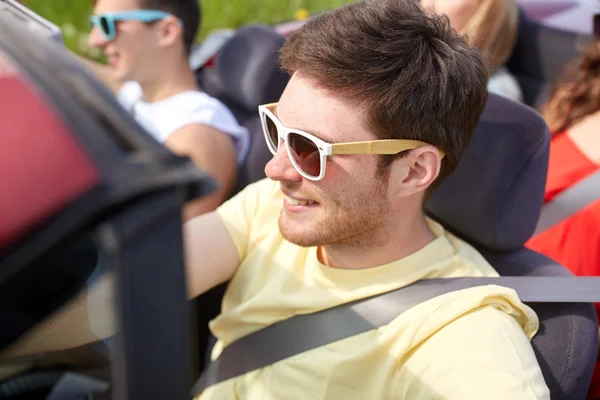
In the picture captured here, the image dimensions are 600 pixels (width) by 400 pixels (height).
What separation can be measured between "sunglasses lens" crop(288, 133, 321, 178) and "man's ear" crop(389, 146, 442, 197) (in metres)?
0.16

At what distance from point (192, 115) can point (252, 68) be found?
28 cm

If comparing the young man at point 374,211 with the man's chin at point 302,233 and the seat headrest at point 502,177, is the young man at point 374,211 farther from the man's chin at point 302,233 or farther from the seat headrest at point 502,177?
the seat headrest at point 502,177

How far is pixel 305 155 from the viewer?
1503 mm

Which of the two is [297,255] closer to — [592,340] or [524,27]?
[592,340]

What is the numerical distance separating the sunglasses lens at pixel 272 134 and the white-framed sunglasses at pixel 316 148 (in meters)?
0.05

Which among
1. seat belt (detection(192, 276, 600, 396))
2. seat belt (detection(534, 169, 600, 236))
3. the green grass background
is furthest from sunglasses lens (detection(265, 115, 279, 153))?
the green grass background

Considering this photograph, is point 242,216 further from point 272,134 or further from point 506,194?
point 506,194

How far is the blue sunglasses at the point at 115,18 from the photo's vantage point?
8.84ft

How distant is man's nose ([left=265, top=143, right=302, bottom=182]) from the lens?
1.53m

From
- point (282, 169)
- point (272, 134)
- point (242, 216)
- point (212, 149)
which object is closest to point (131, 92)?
point (212, 149)

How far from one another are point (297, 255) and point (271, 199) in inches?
7.0

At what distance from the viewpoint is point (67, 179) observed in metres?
0.68

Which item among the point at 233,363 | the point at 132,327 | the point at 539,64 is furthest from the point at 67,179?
the point at 539,64

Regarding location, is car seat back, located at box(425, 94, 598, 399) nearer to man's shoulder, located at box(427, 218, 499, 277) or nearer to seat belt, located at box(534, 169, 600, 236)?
man's shoulder, located at box(427, 218, 499, 277)
